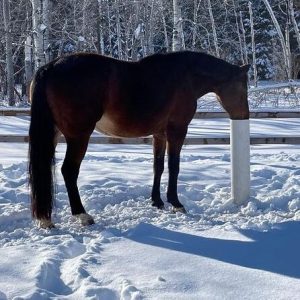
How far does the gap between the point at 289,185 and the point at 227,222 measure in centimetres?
159

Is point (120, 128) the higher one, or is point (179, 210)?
point (120, 128)

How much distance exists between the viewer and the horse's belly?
5141 millimetres

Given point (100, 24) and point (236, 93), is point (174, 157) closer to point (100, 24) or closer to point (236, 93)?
point (236, 93)

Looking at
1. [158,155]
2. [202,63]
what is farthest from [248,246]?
[202,63]

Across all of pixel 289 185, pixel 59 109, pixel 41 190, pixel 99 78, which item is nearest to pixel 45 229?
pixel 41 190

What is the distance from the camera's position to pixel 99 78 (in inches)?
193

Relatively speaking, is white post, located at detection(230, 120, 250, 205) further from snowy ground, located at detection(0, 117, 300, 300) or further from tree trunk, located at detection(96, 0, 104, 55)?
tree trunk, located at detection(96, 0, 104, 55)

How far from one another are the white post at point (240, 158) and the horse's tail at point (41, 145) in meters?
1.81

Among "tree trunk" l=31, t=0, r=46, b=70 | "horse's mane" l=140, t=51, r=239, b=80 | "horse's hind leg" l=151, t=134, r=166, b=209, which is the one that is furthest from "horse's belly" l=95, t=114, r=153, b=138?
"tree trunk" l=31, t=0, r=46, b=70

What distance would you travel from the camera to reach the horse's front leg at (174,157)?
548cm

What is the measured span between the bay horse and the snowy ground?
1.14 ft

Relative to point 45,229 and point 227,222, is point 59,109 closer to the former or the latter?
point 45,229

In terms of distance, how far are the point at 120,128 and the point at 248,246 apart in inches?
66.1

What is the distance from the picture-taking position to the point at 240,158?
18.6ft
